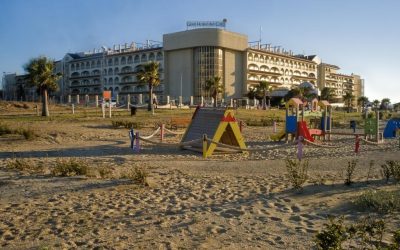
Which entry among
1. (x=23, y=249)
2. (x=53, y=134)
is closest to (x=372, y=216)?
(x=23, y=249)

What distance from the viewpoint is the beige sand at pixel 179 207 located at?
208 inches

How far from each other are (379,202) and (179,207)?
340 centimetres

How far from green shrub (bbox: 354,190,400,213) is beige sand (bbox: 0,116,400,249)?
24 cm

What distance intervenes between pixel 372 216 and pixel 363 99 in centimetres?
12278

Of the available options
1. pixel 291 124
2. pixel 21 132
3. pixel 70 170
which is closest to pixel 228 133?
pixel 291 124

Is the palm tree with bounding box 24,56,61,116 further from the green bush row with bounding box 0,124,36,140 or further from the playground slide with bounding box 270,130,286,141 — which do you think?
the playground slide with bounding box 270,130,286,141

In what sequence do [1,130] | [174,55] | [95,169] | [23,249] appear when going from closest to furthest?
1. [23,249]
2. [95,169]
3. [1,130]
4. [174,55]

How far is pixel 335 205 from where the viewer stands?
23.0 ft

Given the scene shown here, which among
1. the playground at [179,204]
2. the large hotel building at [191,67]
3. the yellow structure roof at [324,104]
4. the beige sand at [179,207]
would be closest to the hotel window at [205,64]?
the large hotel building at [191,67]

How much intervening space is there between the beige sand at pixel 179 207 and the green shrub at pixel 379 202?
238 mm

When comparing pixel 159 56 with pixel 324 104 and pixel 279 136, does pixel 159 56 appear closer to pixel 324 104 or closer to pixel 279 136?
pixel 324 104

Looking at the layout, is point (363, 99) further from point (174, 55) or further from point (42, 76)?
point (42, 76)

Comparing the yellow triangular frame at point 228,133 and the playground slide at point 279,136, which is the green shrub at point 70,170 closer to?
the yellow triangular frame at point 228,133

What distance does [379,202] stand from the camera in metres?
6.67
